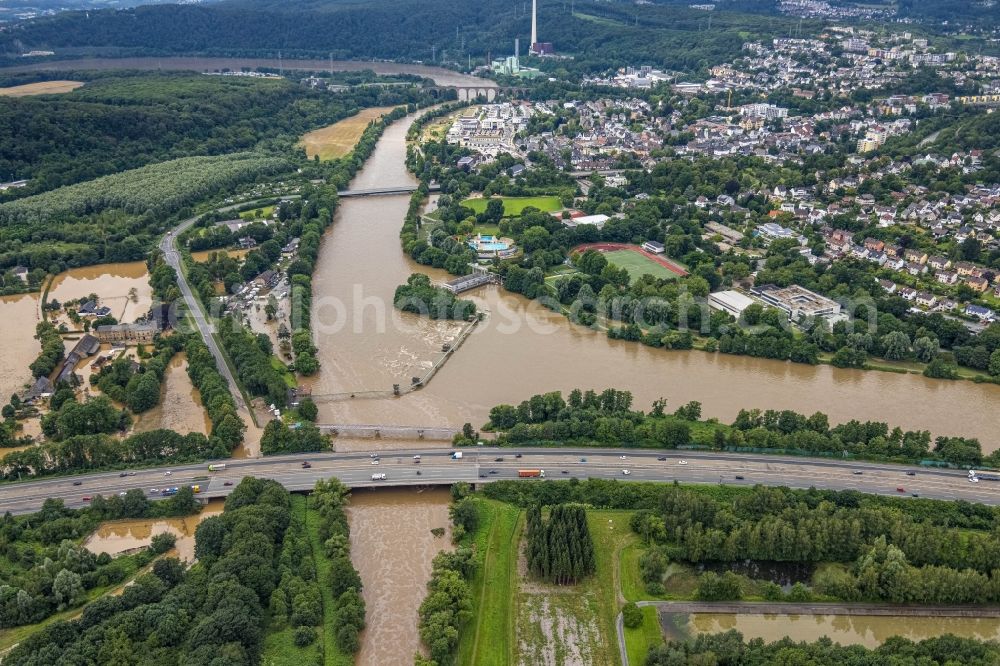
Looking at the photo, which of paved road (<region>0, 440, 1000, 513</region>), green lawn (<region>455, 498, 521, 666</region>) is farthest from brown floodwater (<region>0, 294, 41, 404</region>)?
green lawn (<region>455, 498, 521, 666</region>)

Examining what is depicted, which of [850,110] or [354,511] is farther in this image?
[850,110]

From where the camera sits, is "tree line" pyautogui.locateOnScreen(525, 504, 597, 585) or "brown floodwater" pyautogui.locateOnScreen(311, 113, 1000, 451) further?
"brown floodwater" pyautogui.locateOnScreen(311, 113, 1000, 451)

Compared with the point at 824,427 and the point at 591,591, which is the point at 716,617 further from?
the point at 824,427

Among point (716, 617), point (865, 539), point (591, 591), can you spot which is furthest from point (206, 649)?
point (865, 539)

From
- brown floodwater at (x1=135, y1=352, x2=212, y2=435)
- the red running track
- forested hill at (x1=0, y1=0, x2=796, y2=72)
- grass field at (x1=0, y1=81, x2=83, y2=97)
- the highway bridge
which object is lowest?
brown floodwater at (x1=135, y1=352, x2=212, y2=435)

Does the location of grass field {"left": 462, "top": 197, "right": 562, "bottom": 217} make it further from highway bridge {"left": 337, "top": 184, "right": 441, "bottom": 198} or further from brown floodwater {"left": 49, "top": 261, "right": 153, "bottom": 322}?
brown floodwater {"left": 49, "top": 261, "right": 153, "bottom": 322}

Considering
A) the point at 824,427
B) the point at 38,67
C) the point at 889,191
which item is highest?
the point at 38,67

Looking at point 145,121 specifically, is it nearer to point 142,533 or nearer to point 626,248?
point 626,248
